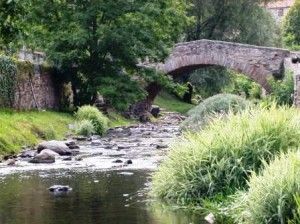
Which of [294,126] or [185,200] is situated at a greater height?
[294,126]

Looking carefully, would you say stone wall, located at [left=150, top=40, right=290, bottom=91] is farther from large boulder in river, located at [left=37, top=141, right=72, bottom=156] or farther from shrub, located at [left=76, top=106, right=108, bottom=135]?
large boulder in river, located at [left=37, top=141, right=72, bottom=156]

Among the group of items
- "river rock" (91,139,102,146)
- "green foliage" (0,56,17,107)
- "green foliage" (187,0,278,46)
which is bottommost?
"river rock" (91,139,102,146)

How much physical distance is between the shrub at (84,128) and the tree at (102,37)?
3750mm

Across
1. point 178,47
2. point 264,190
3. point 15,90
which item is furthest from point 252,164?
point 178,47

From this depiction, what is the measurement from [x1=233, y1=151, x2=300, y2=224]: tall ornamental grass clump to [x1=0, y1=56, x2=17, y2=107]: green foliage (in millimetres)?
18725

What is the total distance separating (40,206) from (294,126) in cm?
423

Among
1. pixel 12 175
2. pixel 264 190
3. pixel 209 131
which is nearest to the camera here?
pixel 264 190

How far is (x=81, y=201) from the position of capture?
12.2m

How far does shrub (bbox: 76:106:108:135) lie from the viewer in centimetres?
2877

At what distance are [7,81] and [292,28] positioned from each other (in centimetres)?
4340

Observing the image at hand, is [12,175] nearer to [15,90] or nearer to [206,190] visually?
[206,190]

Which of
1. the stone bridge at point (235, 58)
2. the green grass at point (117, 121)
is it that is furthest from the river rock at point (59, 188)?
the stone bridge at point (235, 58)

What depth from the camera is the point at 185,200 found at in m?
11.5

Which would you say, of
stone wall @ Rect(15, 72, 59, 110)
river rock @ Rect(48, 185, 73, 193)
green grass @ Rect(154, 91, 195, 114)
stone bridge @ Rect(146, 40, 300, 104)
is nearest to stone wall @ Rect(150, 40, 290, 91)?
stone bridge @ Rect(146, 40, 300, 104)
